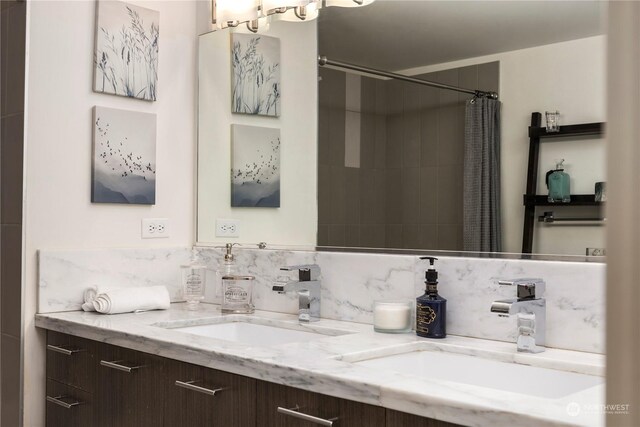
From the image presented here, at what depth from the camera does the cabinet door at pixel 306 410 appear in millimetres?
1196

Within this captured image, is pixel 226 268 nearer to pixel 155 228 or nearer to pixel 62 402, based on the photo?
pixel 155 228

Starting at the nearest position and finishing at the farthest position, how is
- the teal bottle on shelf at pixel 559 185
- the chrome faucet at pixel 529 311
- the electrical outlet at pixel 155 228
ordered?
the chrome faucet at pixel 529 311, the teal bottle on shelf at pixel 559 185, the electrical outlet at pixel 155 228

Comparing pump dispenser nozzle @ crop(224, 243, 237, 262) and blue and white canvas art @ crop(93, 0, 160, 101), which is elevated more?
blue and white canvas art @ crop(93, 0, 160, 101)

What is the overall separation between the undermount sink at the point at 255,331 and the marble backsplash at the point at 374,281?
0.42ft

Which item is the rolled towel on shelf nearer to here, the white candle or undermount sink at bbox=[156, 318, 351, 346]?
undermount sink at bbox=[156, 318, 351, 346]

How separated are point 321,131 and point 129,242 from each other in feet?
2.69

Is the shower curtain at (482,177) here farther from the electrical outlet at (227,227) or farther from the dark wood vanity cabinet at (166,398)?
the electrical outlet at (227,227)

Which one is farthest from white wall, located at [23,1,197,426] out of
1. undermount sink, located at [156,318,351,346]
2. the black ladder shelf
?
the black ladder shelf

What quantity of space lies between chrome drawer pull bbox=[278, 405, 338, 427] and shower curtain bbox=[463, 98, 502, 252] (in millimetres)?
668

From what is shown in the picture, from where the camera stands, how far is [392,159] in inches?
74.2

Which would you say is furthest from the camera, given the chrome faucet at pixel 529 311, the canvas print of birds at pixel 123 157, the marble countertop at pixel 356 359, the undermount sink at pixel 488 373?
the canvas print of birds at pixel 123 157

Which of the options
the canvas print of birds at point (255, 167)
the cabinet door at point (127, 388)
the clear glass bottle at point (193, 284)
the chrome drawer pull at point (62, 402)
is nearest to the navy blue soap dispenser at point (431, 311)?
the cabinet door at point (127, 388)

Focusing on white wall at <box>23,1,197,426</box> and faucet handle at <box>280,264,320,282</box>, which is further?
white wall at <box>23,1,197,426</box>

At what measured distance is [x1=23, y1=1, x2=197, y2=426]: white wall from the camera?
85.0 inches
